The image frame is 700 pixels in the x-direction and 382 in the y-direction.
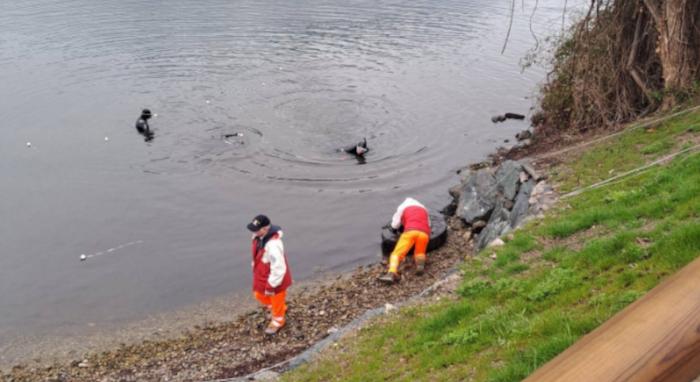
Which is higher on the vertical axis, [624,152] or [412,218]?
[624,152]

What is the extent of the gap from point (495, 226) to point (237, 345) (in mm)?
7307

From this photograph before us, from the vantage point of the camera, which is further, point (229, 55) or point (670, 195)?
point (229, 55)

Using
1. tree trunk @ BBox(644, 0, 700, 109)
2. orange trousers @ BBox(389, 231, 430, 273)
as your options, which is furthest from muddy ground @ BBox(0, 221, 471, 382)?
tree trunk @ BBox(644, 0, 700, 109)

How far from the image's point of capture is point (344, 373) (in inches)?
362

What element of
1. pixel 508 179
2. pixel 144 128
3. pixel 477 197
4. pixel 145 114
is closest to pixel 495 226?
pixel 508 179

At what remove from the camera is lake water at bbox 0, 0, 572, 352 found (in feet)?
57.8

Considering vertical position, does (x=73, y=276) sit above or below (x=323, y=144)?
below

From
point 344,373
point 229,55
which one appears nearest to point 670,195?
point 344,373

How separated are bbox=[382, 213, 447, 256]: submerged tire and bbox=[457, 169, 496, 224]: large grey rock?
2.93 feet

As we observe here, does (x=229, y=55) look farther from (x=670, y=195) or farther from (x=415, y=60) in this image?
(x=670, y=195)

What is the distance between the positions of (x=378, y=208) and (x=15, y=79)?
2327cm

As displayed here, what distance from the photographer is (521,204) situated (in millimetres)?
15242

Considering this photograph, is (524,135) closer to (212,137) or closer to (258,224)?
(212,137)

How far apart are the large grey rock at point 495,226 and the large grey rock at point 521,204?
0.76 feet
